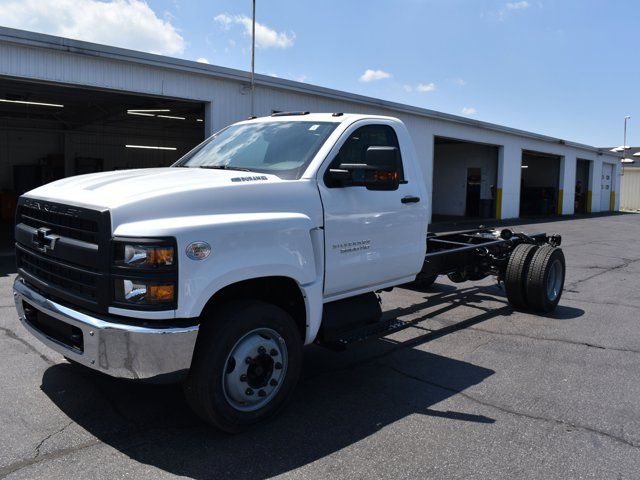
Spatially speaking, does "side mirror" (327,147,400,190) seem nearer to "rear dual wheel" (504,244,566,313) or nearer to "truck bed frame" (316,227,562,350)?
"truck bed frame" (316,227,562,350)

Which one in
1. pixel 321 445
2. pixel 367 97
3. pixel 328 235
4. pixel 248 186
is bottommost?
pixel 321 445

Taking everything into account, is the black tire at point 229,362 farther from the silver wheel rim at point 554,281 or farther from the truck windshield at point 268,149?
the silver wheel rim at point 554,281

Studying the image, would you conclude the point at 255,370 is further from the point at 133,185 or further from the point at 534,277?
the point at 534,277

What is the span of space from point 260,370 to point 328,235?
115cm

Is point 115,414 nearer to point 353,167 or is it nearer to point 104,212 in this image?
point 104,212

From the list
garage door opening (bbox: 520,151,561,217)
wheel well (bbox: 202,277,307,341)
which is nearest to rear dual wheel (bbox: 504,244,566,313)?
wheel well (bbox: 202,277,307,341)

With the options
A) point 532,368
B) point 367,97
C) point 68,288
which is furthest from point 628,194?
point 68,288

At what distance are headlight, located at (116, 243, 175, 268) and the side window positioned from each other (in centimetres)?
172

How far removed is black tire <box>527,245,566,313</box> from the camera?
737 centimetres

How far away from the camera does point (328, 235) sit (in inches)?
169

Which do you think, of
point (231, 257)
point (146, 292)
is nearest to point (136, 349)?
point (146, 292)

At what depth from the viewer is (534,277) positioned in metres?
7.38

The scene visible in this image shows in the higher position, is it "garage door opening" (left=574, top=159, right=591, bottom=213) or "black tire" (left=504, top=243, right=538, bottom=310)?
"garage door opening" (left=574, top=159, right=591, bottom=213)

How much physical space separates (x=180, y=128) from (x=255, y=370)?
26250 mm
